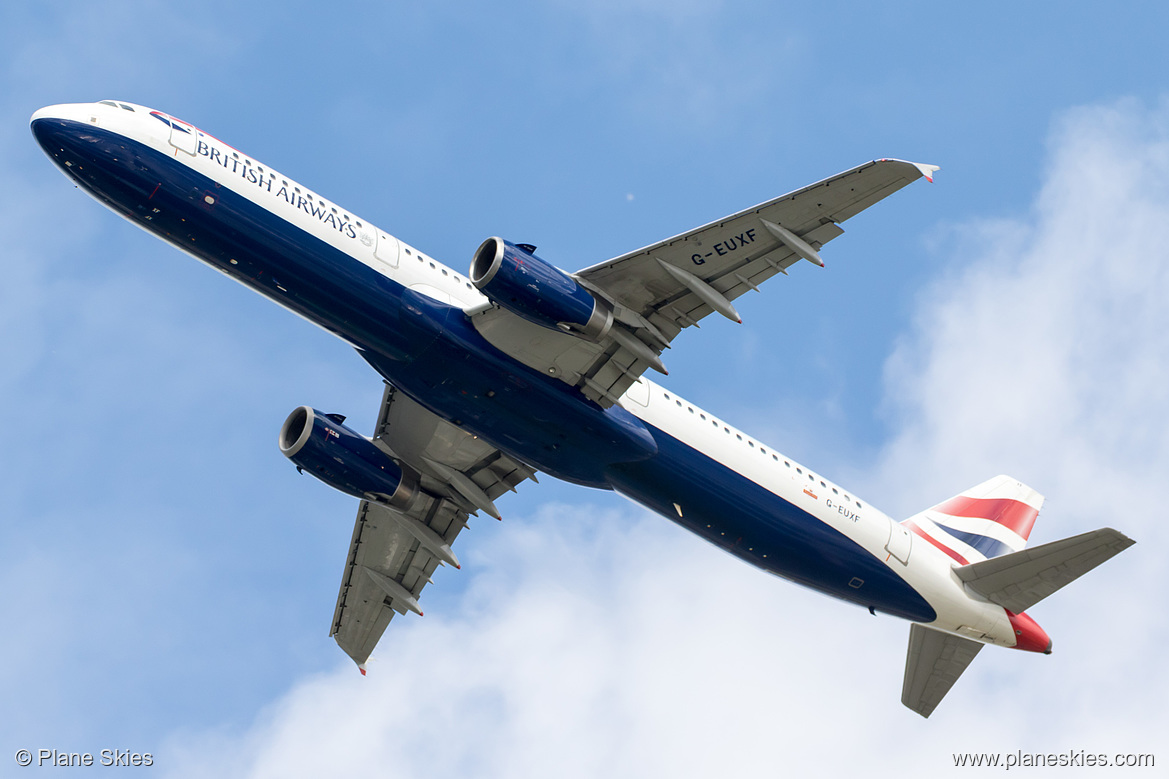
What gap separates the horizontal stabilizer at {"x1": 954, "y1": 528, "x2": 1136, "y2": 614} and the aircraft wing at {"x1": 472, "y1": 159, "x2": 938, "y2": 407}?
1300cm

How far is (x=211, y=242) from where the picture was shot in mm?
27016

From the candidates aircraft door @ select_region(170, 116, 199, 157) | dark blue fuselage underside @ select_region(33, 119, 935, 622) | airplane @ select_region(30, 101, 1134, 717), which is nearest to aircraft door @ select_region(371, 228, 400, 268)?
airplane @ select_region(30, 101, 1134, 717)

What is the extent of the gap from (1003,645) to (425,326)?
21.5 metres

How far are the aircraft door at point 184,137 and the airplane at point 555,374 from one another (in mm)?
65

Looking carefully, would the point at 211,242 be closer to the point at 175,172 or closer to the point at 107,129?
the point at 175,172

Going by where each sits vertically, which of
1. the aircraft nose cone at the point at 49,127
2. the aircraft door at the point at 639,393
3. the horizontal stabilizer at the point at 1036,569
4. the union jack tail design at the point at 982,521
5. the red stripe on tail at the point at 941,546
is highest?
the union jack tail design at the point at 982,521

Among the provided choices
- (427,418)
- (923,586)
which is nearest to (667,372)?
(427,418)

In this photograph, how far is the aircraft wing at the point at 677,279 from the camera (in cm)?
2645

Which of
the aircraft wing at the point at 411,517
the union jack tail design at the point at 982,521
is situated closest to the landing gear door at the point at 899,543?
A: the union jack tail design at the point at 982,521

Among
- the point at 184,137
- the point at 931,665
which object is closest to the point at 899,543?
the point at 931,665

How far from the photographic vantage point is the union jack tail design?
37094mm

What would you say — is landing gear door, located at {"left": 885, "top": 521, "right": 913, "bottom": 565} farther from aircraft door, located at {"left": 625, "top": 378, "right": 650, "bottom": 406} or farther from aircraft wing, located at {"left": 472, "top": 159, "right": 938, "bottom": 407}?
aircraft wing, located at {"left": 472, "top": 159, "right": 938, "bottom": 407}

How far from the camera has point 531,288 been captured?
87.9ft

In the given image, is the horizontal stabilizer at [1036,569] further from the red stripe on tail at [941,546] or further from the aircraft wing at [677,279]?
the aircraft wing at [677,279]
